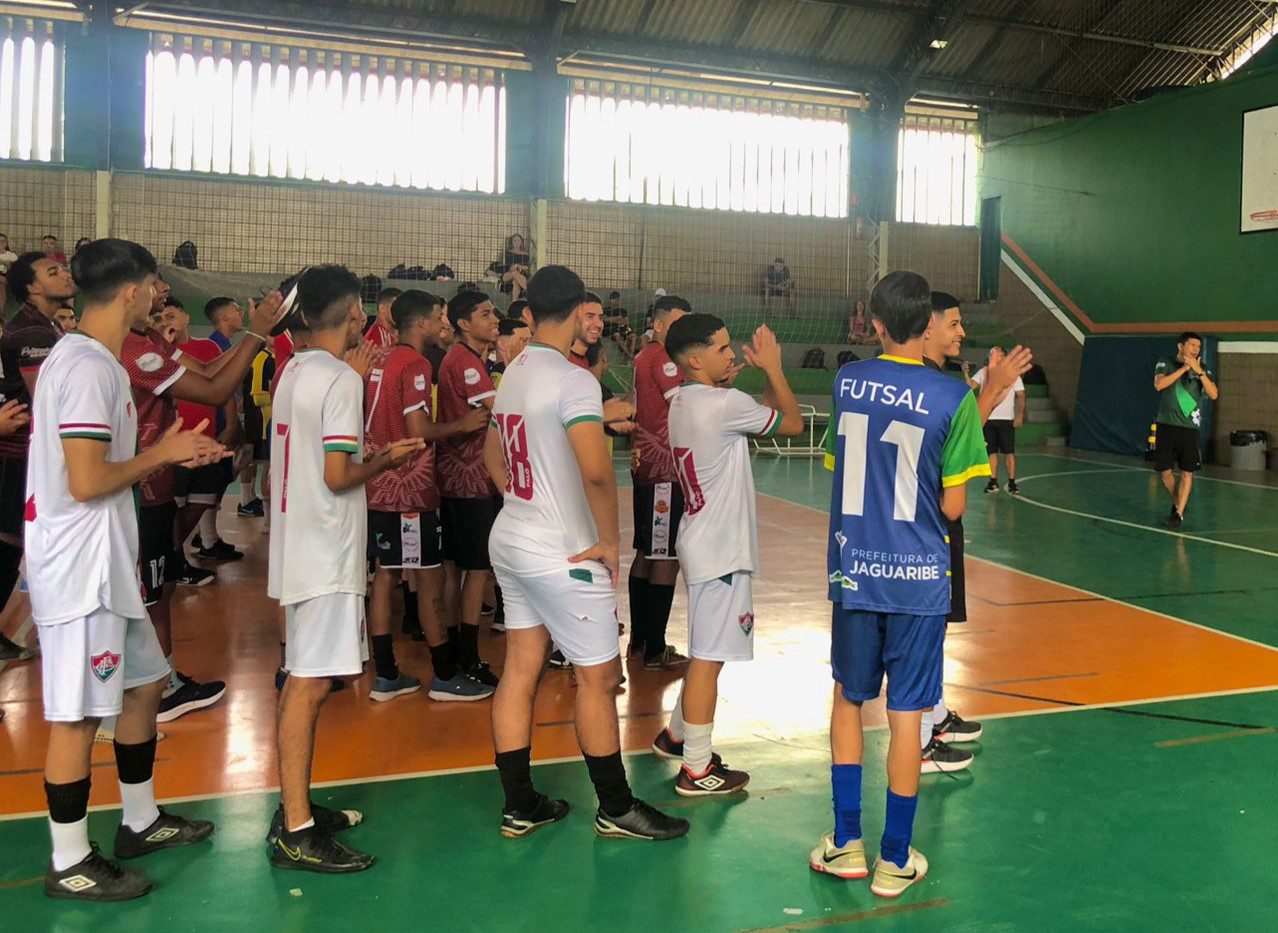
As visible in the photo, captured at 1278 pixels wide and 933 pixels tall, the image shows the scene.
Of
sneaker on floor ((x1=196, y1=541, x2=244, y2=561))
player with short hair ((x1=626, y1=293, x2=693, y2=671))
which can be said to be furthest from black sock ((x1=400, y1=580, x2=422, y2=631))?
sneaker on floor ((x1=196, y1=541, x2=244, y2=561))

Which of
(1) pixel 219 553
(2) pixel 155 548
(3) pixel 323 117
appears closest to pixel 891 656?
(2) pixel 155 548

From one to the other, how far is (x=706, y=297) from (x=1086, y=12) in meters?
9.04

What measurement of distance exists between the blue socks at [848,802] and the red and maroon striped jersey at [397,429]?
9.38 feet

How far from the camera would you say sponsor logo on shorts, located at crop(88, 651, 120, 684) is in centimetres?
342

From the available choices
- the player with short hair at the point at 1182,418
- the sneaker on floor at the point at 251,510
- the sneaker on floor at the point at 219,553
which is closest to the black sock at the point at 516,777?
the sneaker on floor at the point at 219,553

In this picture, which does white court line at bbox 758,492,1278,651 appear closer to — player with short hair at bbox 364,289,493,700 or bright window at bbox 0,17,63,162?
player with short hair at bbox 364,289,493,700

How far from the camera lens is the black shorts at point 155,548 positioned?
496 centimetres

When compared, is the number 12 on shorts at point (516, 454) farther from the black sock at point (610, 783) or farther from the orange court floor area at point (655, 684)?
the orange court floor area at point (655, 684)

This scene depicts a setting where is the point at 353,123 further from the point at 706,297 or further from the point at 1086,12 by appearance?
the point at 1086,12

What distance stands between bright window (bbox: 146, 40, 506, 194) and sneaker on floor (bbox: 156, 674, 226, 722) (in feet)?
52.1

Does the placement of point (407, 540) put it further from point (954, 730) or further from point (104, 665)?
point (954, 730)

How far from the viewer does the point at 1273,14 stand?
70.4ft

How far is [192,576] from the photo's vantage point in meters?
8.24

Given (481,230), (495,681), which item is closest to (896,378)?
(495,681)
